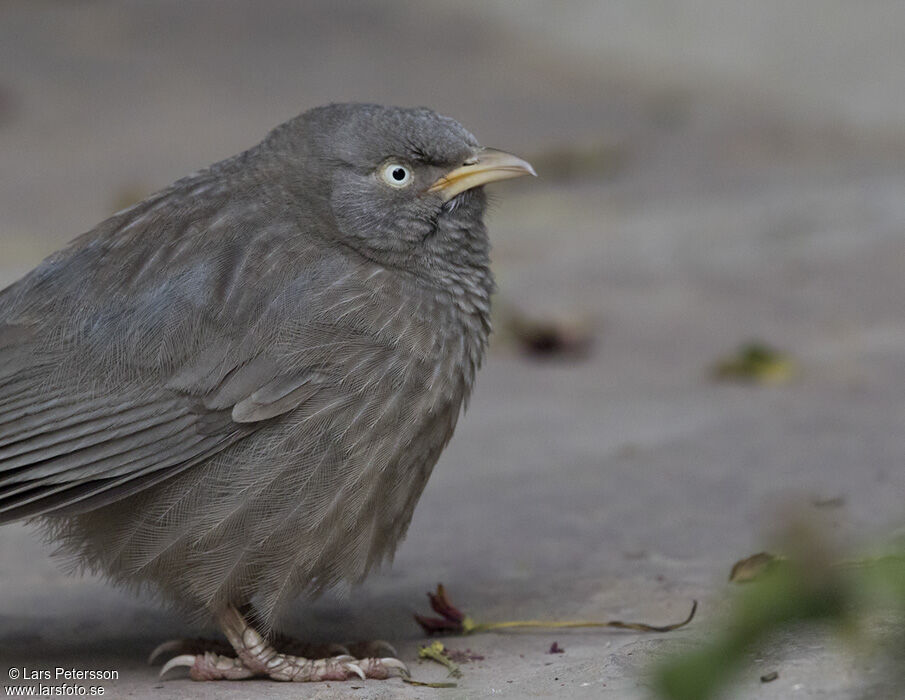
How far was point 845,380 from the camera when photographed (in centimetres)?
597

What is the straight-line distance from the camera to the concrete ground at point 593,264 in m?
4.29

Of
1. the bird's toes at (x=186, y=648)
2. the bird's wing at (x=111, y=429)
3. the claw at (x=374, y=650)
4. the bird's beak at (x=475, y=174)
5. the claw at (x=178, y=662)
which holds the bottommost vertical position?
the claw at (x=374, y=650)

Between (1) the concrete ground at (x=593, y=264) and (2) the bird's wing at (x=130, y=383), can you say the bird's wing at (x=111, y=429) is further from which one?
(1) the concrete ground at (x=593, y=264)

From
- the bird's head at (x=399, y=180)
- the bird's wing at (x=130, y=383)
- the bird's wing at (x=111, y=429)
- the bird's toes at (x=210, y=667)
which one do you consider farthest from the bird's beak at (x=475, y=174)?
the bird's toes at (x=210, y=667)

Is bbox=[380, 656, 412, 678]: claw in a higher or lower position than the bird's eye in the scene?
lower

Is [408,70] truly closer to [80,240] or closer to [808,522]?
[80,240]

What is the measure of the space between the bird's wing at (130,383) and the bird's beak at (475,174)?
0.61m

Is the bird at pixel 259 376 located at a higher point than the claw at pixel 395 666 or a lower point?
higher

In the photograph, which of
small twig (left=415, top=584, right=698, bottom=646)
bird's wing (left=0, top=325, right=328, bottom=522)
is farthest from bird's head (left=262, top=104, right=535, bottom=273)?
small twig (left=415, top=584, right=698, bottom=646)

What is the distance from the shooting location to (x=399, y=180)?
3.93 metres

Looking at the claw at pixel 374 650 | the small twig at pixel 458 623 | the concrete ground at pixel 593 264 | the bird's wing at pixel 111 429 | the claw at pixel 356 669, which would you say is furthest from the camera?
the concrete ground at pixel 593 264

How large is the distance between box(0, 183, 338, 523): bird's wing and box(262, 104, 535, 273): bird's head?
13.5 inches

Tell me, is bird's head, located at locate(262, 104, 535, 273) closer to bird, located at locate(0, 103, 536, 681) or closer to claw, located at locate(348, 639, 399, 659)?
bird, located at locate(0, 103, 536, 681)

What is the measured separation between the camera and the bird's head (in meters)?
3.89
